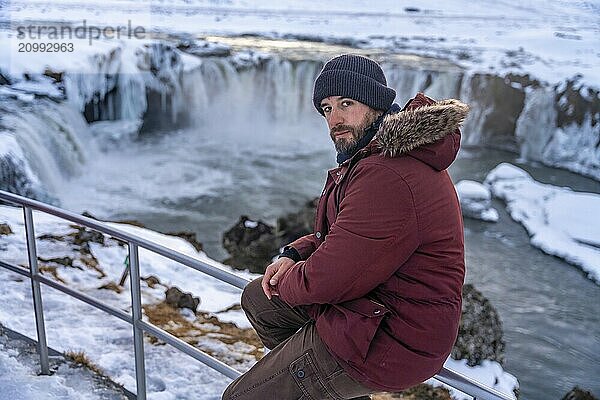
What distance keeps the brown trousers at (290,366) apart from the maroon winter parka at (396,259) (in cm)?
5

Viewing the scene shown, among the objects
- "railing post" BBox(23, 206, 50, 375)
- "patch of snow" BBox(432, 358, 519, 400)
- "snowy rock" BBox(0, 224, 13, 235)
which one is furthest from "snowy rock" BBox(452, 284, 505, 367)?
"railing post" BBox(23, 206, 50, 375)

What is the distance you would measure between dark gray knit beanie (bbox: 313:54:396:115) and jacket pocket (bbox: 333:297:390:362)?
457 millimetres

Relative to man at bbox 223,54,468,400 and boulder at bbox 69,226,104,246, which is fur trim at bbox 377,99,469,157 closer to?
man at bbox 223,54,468,400

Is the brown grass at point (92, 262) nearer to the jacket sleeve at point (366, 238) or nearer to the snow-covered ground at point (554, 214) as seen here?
the jacket sleeve at point (366, 238)

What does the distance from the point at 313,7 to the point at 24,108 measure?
11007 millimetres

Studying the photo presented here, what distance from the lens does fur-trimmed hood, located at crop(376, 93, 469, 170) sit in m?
1.31

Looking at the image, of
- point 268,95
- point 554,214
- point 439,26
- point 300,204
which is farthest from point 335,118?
point 439,26

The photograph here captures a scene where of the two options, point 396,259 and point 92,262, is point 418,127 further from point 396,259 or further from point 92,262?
point 92,262

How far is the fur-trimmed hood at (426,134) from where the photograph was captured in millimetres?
1312

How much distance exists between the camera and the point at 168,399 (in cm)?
321

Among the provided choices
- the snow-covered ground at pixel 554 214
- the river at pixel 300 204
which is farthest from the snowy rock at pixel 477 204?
the snow-covered ground at pixel 554 214

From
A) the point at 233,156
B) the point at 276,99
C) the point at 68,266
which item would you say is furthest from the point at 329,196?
the point at 276,99

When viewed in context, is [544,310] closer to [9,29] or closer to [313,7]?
[9,29]

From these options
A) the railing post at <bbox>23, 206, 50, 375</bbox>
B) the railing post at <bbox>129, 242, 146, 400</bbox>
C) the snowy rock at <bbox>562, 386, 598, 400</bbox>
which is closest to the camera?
the railing post at <bbox>129, 242, 146, 400</bbox>
